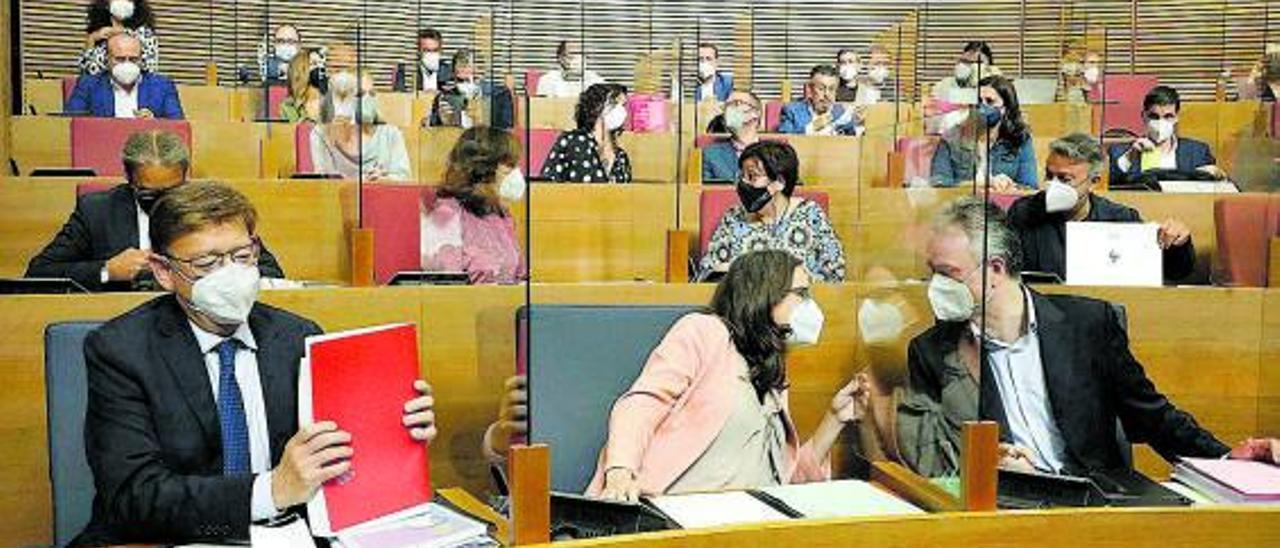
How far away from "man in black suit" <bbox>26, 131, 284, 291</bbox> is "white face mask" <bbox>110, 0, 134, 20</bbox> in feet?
14.1

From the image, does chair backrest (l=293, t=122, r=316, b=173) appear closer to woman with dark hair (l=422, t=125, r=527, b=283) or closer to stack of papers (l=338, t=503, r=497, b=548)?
woman with dark hair (l=422, t=125, r=527, b=283)

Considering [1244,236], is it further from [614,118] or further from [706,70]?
[706,70]

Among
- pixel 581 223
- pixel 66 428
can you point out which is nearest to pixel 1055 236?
pixel 581 223

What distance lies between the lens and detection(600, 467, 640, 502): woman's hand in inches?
81.4

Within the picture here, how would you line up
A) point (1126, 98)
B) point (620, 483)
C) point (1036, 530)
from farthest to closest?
point (1126, 98) < point (620, 483) < point (1036, 530)

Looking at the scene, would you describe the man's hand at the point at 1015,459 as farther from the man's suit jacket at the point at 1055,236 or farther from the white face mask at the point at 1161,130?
the white face mask at the point at 1161,130

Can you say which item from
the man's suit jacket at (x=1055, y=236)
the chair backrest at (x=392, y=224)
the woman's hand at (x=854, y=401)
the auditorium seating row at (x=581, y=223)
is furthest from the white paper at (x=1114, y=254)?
the chair backrest at (x=392, y=224)

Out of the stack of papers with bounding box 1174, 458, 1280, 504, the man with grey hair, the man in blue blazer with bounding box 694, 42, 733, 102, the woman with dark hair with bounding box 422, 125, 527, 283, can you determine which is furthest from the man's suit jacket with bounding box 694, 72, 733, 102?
the stack of papers with bounding box 1174, 458, 1280, 504

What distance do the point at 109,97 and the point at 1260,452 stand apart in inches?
221

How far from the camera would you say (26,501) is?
273 centimetres

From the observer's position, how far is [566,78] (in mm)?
9359

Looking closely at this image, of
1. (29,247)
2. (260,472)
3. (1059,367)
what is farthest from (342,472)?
(29,247)

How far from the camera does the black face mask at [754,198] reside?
13.5 feet

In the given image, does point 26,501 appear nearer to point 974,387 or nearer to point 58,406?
point 58,406
